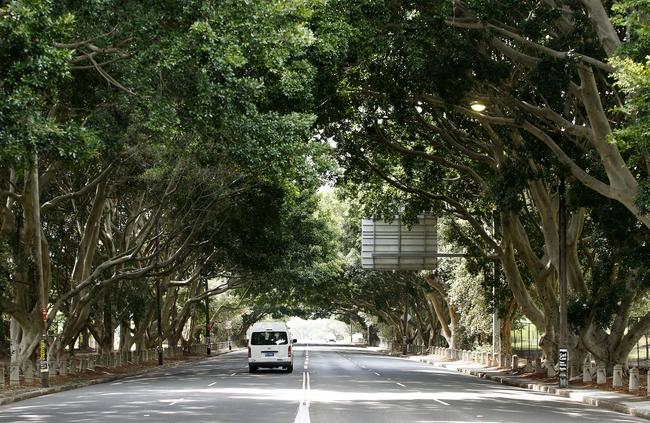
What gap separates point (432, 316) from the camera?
71812 mm

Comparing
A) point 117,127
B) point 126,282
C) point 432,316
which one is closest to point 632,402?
point 117,127

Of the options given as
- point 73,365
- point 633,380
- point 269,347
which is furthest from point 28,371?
point 633,380

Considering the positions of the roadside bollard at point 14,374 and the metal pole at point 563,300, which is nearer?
the metal pole at point 563,300

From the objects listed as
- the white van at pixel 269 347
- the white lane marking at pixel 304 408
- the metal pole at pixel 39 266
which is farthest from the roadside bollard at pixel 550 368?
the metal pole at pixel 39 266

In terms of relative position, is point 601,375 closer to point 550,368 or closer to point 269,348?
point 550,368

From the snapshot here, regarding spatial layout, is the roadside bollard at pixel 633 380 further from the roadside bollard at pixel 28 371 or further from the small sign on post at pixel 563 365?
the roadside bollard at pixel 28 371

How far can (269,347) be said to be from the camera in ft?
123

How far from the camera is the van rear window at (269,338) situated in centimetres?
3697

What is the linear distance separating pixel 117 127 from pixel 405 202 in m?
21.4

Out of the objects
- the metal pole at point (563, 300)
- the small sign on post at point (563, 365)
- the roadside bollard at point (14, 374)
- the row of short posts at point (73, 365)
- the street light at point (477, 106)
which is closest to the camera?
the street light at point (477, 106)

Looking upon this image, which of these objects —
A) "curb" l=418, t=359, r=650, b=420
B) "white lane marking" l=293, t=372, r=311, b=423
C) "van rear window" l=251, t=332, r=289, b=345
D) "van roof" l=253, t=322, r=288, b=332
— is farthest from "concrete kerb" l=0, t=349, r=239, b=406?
"curb" l=418, t=359, r=650, b=420

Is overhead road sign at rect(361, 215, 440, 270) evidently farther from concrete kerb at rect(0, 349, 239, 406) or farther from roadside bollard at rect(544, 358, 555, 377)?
concrete kerb at rect(0, 349, 239, 406)

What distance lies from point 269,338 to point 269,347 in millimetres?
509

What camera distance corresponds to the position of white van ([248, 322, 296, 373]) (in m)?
37.2
